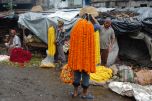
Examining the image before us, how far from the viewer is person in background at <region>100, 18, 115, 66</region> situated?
40.6 ft

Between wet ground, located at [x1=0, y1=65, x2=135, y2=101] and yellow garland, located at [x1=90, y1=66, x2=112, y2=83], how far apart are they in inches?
16.5

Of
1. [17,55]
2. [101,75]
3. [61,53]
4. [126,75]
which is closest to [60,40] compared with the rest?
[61,53]

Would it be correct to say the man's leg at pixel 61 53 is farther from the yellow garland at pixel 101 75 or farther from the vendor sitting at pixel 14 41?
the yellow garland at pixel 101 75

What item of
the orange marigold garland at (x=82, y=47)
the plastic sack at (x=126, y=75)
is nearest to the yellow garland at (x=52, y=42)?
the plastic sack at (x=126, y=75)

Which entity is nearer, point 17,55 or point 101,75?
point 101,75

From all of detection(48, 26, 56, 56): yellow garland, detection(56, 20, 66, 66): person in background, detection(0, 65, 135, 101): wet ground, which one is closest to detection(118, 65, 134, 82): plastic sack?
detection(0, 65, 135, 101): wet ground

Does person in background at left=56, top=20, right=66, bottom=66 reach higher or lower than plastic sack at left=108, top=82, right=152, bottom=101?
higher

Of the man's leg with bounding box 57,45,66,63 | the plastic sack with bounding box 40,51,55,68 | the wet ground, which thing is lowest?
the wet ground

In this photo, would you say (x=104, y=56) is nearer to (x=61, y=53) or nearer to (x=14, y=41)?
(x=61, y=53)

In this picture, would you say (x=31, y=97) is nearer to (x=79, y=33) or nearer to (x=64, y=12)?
(x=79, y=33)

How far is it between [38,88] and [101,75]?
6.85 feet

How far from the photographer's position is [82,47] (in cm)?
866

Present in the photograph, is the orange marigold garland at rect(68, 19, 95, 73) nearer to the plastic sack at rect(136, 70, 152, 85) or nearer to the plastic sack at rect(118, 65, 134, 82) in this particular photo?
the plastic sack at rect(118, 65, 134, 82)

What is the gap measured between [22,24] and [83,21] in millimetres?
7299
